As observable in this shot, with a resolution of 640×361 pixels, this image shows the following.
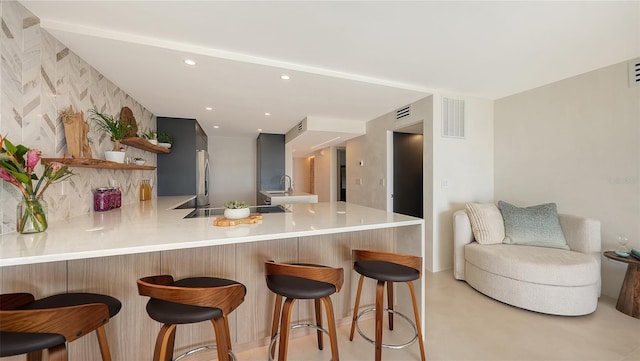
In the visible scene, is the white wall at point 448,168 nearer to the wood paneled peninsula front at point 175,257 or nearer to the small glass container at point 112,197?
the wood paneled peninsula front at point 175,257

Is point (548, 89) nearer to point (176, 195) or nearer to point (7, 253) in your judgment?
point (7, 253)

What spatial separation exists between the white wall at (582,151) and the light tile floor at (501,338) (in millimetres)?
844

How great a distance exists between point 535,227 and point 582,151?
39.2 inches

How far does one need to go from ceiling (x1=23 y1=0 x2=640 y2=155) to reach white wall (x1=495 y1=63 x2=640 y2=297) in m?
0.25

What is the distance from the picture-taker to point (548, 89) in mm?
2934

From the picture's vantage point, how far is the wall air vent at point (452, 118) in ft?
10.4

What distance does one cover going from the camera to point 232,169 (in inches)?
247

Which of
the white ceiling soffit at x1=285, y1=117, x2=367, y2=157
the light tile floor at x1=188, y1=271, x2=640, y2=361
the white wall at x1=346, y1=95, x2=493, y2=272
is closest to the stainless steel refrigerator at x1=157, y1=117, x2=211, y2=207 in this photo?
the white ceiling soffit at x1=285, y1=117, x2=367, y2=157

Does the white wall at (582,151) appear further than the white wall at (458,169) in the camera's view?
No

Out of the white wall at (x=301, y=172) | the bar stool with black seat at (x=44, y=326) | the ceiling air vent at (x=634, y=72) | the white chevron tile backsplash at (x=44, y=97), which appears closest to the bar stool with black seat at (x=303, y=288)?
the bar stool with black seat at (x=44, y=326)

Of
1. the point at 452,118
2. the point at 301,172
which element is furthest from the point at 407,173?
the point at 301,172

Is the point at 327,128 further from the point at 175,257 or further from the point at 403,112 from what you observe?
the point at 175,257

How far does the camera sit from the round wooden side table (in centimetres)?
209

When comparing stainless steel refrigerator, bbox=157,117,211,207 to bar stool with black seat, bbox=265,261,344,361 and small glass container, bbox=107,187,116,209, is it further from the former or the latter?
bar stool with black seat, bbox=265,261,344,361
